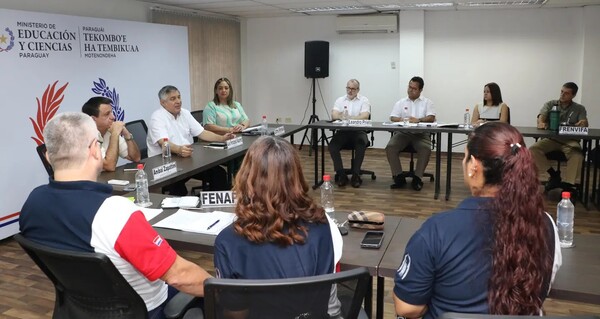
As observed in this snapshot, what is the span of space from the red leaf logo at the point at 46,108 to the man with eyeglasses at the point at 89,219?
3.01 meters

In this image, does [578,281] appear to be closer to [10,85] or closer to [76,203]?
[76,203]

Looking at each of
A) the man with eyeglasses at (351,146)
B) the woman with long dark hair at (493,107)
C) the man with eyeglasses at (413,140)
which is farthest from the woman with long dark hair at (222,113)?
the woman with long dark hair at (493,107)

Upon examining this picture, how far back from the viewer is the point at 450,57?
764cm

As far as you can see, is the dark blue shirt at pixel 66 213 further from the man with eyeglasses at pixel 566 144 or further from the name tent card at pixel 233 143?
the man with eyeglasses at pixel 566 144

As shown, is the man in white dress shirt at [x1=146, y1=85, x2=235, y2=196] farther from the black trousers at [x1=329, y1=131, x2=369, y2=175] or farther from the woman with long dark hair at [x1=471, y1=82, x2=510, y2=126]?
the woman with long dark hair at [x1=471, y1=82, x2=510, y2=126]

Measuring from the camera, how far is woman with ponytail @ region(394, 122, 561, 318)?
52.6 inches

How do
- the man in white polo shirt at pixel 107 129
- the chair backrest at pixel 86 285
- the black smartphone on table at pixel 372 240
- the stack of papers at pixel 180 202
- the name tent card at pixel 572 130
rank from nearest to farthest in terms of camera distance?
the chair backrest at pixel 86 285, the black smartphone on table at pixel 372 240, the stack of papers at pixel 180 202, the man in white polo shirt at pixel 107 129, the name tent card at pixel 572 130

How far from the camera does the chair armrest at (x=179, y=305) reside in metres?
1.71

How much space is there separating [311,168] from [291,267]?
218 inches

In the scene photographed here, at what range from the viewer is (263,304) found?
1.30 meters

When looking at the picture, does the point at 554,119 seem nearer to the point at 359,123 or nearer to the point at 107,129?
the point at 359,123

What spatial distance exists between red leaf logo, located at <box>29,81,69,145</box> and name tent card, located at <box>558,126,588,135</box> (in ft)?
15.5

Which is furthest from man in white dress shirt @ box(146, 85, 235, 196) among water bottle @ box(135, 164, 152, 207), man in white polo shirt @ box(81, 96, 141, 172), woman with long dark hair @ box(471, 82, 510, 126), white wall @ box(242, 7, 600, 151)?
white wall @ box(242, 7, 600, 151)

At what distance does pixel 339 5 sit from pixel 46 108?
3.92m
